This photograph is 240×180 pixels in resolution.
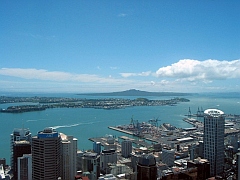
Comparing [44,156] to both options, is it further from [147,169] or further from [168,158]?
[168,158]

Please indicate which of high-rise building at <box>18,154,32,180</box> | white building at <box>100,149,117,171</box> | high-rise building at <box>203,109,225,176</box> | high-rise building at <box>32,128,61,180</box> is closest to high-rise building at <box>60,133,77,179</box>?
high-rise building at <box>32,128,61,180</box>

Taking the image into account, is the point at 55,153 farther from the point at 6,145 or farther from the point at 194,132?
the point at 194,132

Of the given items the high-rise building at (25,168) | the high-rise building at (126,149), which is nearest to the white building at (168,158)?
the high-rise building at (126,149)

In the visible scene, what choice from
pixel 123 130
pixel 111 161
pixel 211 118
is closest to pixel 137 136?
pixel 123 130

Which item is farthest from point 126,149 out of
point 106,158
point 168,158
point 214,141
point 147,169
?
point 147,169

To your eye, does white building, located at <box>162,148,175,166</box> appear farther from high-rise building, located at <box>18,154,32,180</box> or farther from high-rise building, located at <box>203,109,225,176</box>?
high-rise building, located at <box>18,154,32,180</box>

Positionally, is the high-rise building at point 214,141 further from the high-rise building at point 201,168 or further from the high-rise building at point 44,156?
the high-rise building at point 44,156
